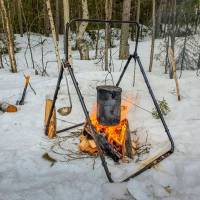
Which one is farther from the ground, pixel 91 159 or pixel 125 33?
pixel 125 33

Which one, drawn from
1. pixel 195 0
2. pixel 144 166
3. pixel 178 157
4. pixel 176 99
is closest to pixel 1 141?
pixel 144 166

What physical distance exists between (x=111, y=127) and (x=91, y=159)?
1.92 ft

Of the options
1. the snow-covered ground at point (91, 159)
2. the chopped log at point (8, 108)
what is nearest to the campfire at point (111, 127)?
the snow-covered ground at point (91, 159)

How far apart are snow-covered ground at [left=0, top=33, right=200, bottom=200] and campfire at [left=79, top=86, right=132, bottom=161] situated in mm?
299

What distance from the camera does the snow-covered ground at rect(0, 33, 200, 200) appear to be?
3.74m

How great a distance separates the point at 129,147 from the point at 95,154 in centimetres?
54

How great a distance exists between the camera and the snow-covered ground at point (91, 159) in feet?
12.3

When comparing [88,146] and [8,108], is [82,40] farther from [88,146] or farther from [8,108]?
[88,146]

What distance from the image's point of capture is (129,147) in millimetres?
4625

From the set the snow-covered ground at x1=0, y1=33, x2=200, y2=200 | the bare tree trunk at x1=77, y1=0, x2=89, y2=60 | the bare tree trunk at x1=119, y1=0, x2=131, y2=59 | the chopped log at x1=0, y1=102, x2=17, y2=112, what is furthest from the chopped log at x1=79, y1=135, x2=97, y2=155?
the bare tree trunk at x1=119, y1=0, x2=131, y2=59

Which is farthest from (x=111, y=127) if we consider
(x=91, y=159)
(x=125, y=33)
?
(x=125, y=33)

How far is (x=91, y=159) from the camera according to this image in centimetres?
454

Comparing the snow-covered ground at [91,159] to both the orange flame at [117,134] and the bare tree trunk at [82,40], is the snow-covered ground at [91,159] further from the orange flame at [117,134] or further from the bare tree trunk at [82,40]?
the bare tree trunk at [82,40]

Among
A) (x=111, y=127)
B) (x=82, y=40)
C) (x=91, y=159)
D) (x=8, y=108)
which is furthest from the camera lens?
(x=82, y=40)
